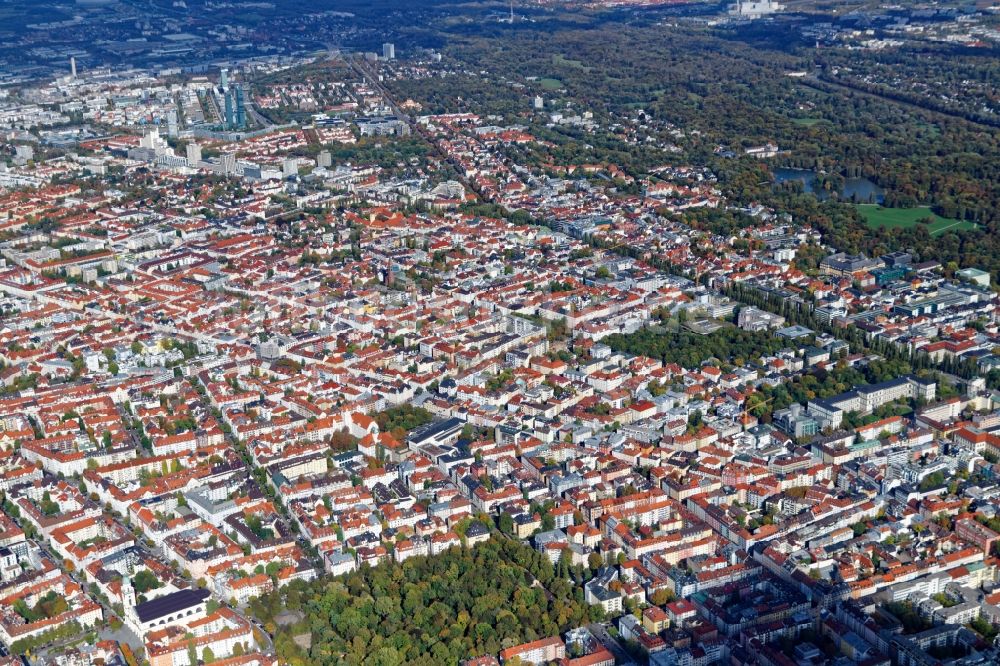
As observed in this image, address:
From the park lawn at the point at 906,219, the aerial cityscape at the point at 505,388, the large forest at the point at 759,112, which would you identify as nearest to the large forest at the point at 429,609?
the aerial cityscape at the point at 505,388

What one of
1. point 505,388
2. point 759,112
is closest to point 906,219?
point 759,112

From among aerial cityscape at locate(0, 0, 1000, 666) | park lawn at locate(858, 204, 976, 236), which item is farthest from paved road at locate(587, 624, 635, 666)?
park lawn at locate(858, 204, 976, 236)

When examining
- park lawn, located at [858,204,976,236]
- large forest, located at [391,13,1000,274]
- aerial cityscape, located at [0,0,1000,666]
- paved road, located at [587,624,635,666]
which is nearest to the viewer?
paved road, located at [587,624,635,666]

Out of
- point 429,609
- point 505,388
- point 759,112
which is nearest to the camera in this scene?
point 429,609

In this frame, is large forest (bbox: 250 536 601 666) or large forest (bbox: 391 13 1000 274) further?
large forest (bbox: 391 13 1000 274)

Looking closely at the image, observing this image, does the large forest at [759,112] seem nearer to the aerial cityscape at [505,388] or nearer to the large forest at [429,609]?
the aerial cityscape at [505,388]

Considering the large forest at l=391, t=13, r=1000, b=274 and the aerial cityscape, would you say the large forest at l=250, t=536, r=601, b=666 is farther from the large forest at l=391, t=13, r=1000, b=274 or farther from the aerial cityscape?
the large forest at l=391, t=13, r=1000, b=274

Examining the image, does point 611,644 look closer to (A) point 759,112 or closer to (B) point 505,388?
(B) point 505,388
